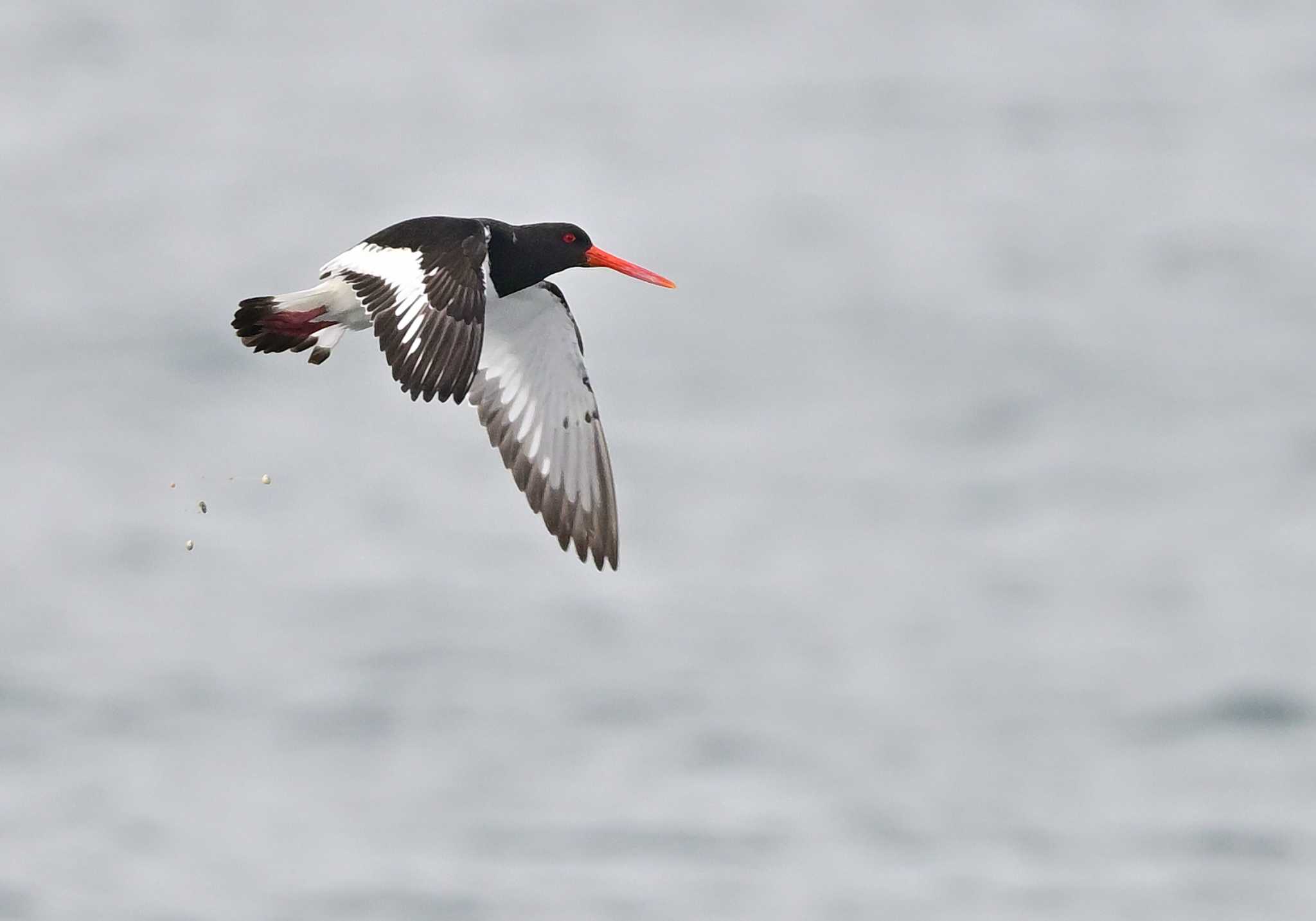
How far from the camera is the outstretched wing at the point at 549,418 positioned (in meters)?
14.1

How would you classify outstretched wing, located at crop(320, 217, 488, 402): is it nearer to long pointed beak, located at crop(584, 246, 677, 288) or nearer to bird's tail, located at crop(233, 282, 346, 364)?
bird's tail, located at crop(233, 282, 346, 364)

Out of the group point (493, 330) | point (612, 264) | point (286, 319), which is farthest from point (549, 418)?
point (286, 319)

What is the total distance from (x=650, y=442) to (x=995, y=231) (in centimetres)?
1450

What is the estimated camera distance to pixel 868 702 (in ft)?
128

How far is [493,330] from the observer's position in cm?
1418

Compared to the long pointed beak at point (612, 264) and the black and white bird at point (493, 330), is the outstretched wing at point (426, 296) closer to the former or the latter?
the black and white bird at point (493, 330)

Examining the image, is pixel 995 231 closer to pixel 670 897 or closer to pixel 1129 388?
pixel 1129 388

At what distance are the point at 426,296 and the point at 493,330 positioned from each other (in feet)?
9.14

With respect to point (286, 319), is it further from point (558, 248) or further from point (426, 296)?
point (558, 248)

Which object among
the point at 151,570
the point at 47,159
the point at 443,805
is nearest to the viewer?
the point at 443,805

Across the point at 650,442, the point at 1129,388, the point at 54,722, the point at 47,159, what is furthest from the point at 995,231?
the point at 54,722

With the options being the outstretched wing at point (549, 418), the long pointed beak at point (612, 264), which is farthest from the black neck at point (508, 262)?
the outstretched wing at point (549, 418)

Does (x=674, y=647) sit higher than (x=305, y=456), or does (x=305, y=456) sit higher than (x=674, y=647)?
(x=305, y=456)

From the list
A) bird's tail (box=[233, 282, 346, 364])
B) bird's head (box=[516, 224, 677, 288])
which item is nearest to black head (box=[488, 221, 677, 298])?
bird's head (box=[516, 224, 677, 288])
